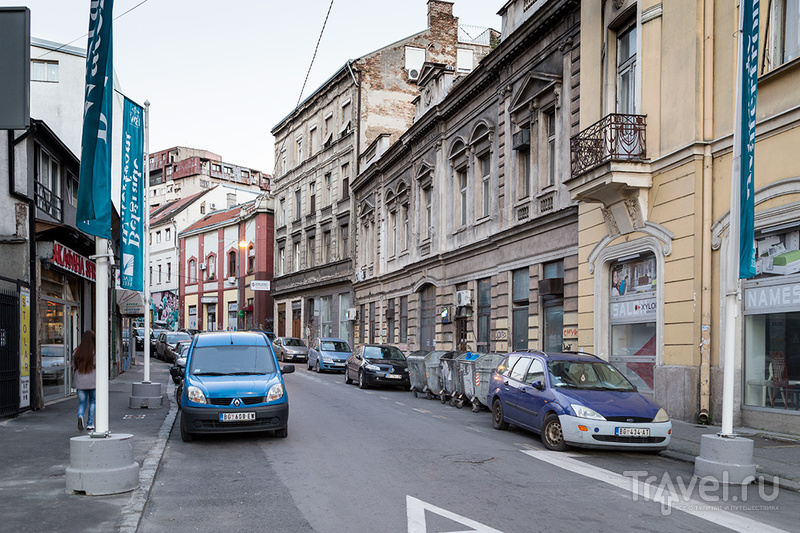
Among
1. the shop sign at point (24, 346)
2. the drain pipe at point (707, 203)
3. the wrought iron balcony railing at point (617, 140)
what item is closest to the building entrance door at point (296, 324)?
the shop sign at point (24, 346)

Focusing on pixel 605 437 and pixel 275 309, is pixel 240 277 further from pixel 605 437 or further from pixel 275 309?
pixel 605 437

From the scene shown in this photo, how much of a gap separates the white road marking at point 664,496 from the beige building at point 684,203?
4670 mm

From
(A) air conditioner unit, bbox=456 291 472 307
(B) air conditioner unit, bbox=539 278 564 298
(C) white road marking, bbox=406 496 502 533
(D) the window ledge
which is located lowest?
(C) white road marking, bbox=406 496 502 533

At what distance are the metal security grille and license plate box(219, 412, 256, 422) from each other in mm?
5170

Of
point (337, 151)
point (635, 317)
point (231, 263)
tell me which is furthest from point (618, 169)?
point (231, 263)

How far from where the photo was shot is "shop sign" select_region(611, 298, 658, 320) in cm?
1580

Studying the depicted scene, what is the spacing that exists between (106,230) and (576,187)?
11.5 metres

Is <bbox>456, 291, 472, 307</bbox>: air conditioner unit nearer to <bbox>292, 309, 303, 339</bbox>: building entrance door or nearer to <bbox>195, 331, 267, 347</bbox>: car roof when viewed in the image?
<bbox>195, 331, 267, 347</bbox>: car roof

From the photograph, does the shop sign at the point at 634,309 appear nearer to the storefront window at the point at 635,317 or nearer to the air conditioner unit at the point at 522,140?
the storefront window at the point at 635,317

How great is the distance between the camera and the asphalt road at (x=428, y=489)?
686 cm

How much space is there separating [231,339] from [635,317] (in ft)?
29.4

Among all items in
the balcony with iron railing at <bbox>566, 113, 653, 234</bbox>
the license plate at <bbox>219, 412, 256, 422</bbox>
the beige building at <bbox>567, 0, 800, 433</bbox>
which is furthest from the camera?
the balcony with iron railing at <bbox>566, 113, 653, 234</bbox>

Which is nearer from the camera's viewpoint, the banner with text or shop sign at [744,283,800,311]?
the banner with text

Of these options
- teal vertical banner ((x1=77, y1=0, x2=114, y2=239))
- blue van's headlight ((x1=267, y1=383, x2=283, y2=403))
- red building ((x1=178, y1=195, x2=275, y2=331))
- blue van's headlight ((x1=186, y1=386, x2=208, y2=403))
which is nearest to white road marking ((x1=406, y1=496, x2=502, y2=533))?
blue van's headlight ((x1=267, y1=383, x2=283, y2=403))
